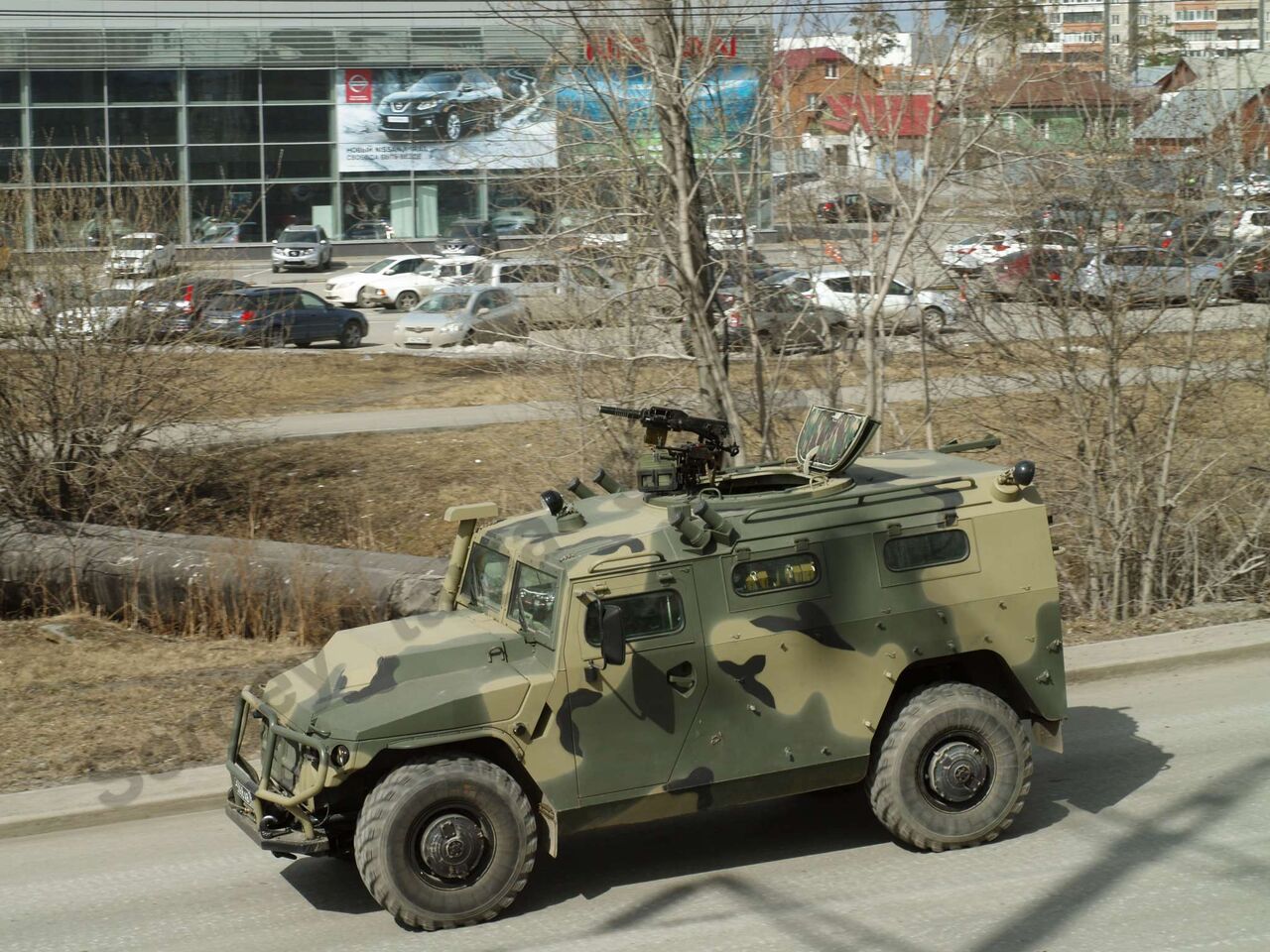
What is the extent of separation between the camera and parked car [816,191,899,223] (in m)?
13.5

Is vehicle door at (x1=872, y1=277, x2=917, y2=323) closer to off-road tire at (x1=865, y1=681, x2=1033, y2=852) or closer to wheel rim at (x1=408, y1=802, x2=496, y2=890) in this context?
off-road tire at (x1=865, y1=681, x2=1033, y2=852)

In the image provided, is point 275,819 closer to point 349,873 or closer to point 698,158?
point 349,873

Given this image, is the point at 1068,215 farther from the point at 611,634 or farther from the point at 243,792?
the point at 243,792

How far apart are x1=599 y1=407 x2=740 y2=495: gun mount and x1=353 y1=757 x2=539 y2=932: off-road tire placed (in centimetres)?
199

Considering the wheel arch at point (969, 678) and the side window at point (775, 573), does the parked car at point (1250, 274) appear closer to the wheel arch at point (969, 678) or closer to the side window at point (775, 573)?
the wheel arch at point (969, 678)

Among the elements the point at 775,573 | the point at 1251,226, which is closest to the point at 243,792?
the point at 775,573

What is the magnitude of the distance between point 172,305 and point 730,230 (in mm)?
6510

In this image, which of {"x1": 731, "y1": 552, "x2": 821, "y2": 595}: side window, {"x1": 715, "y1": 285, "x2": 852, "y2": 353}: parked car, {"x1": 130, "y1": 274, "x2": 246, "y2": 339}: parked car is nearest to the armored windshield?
{"x1": 731, "y1": 552, "x2": 821, "y2": 595}: side window

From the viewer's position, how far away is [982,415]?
16500mm

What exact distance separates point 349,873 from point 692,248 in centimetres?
709

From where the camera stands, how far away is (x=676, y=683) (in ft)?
23.6

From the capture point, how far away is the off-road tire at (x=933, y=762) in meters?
7.54

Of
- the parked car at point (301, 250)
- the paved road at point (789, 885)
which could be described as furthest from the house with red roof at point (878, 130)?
the parked car at point (301, 250)

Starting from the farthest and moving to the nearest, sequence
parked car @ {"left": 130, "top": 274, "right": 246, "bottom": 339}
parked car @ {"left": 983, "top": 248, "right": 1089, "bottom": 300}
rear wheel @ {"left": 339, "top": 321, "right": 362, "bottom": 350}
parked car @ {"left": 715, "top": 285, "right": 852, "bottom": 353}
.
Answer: rear wheel @ {"left": 339, "top": 321, "right": 362, "bottom": 350}
parked car @ {"left": 130, "top": 274, "right": 246, "bottom": 339}
parked car @ {"left": 715, "top": 285, "right": 852, "bottom": 353}
parked car @ {"left": 983, "top": 248, "right": 1089, "bottom": 300}
